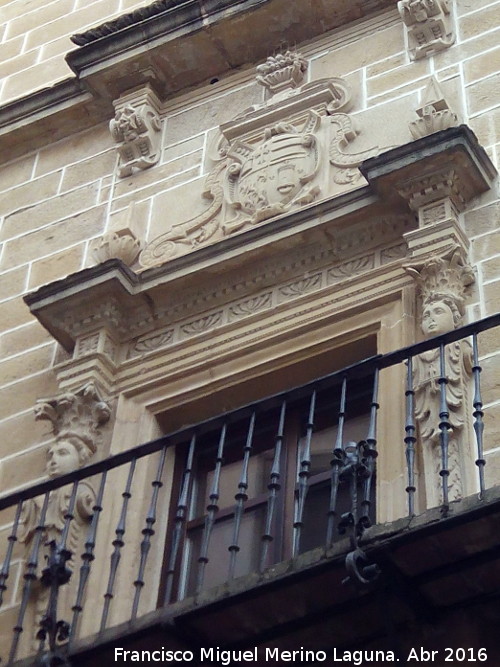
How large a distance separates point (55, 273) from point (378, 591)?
14.2 ft

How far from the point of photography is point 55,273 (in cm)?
988

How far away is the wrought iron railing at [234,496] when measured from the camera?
6762mm

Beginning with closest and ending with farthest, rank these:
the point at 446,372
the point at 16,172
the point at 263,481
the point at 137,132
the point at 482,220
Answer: the point at 446,372, the point at 263,481, the point at 482,220, the point at 137,132, the point at 16,172

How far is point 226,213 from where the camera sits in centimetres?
930

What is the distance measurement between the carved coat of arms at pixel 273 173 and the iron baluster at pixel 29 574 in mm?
2169

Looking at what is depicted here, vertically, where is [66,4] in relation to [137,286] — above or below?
above

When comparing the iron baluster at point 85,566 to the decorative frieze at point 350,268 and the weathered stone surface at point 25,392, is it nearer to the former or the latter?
the weathered stone surface at point 25,392

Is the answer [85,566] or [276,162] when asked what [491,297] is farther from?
[85,566]

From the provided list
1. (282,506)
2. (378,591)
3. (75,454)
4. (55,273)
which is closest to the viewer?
(378,591)

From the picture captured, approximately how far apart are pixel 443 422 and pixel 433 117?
7.92 feet

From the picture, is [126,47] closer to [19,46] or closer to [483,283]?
[19,46]

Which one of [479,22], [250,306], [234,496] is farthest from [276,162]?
[234,496]

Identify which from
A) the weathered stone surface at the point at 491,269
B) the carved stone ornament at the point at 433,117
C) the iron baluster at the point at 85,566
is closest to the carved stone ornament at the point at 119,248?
the carved stone ornament at the point at 433,117

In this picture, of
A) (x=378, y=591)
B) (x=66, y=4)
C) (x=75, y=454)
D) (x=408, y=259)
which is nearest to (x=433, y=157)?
(x=408, y=259)
